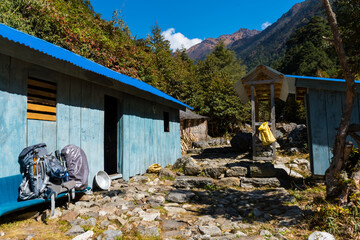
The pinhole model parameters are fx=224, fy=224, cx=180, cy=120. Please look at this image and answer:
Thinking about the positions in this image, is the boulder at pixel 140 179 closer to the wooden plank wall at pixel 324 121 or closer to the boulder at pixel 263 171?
the boulder at pixel 263 171

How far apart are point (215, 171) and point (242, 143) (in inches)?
165

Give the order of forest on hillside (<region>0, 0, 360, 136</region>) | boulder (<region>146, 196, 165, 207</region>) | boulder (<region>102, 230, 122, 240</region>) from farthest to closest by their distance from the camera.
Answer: forest on hillside (<region>0, 0, 360, 136</region>), boulder (<region>146, 196, 165, 207</region>), boulder (<region>102, 230, 122, 240</region>)

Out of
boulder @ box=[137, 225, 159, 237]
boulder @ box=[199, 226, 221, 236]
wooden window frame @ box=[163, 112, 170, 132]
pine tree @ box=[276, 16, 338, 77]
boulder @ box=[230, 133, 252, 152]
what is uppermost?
pine tree @ box=[276, 16, 338, 77]

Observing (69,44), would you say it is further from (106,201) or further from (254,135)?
(254,135)

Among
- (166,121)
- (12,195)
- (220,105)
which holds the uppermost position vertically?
(220,105)

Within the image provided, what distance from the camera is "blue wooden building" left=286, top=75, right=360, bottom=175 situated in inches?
225

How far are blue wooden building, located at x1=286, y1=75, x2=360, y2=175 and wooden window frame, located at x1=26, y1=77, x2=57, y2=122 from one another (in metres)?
6.08

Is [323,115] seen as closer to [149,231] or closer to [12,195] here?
[149,231]

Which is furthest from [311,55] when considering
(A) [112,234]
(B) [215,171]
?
(A) [112,234]

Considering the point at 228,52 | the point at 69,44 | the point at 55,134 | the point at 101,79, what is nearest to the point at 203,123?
the point at 69,44

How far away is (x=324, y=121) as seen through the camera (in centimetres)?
581

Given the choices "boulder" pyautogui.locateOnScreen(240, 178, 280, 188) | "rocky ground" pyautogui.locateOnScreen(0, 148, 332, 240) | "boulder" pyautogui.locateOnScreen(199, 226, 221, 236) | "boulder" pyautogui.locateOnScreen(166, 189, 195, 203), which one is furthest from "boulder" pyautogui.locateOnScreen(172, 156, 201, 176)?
"boulder" pyautogui.locateOnScreen(199, 226, 221, 236)

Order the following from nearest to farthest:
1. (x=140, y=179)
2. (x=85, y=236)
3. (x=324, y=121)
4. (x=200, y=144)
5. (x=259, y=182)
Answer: (x=85, y=236) < (x=324, y=121) < (x=259, y=182) < (x=140, y=179) < (x=200, y=144)

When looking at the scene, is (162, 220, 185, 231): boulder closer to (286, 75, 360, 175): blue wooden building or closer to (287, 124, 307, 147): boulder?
(286, 75, 360, 175): blue wooden building
